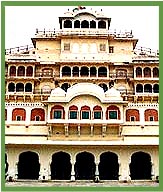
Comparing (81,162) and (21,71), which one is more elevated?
(21,71)

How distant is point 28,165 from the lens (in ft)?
101

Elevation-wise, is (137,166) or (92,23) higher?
(92,23)

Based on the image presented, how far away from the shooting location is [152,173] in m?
30.0

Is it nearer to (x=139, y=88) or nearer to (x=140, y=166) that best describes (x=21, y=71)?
(x=139, y=88)

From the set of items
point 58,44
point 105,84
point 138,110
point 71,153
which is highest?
point 58,44

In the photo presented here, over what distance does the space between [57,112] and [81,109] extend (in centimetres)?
173

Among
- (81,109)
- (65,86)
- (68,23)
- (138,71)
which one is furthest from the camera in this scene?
(68,23)

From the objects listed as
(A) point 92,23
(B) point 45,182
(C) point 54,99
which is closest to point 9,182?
(B) point 45,182

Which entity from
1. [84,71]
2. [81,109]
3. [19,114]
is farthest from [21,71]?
[81,109]

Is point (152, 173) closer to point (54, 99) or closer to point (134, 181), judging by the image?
point (134, 181)

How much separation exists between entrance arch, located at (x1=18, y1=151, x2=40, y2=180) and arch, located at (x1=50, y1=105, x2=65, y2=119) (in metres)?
3.10

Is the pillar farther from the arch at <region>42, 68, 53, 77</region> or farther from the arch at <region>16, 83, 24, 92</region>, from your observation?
Answer: the arch at <region>16, 83, 24, 92</region>

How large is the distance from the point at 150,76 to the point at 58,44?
8.62 m

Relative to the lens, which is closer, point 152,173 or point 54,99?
point 152,173
